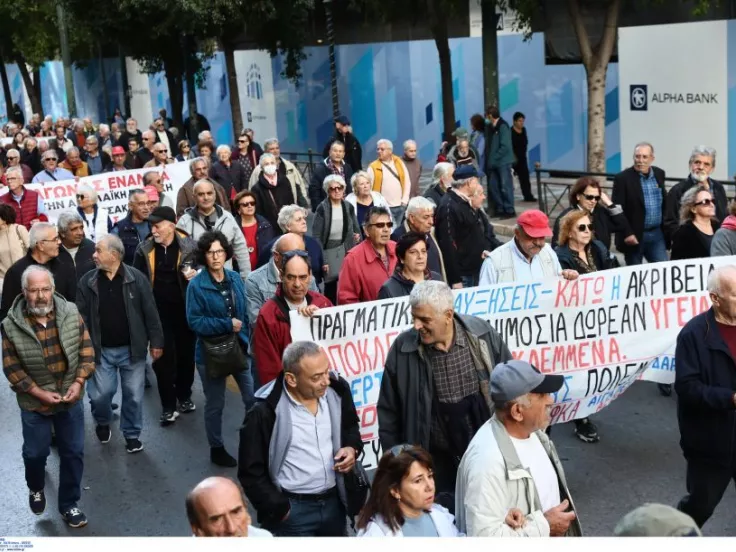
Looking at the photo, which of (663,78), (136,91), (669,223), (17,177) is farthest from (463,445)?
(136,91)

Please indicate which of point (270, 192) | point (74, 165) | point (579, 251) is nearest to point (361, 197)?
point (270, 192)

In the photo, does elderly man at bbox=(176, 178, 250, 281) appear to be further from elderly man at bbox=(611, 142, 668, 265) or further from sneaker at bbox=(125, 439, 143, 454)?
elderly man at bbox=(611, 142, 668, 265)

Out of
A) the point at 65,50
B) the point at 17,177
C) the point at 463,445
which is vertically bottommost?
the point at 463,445

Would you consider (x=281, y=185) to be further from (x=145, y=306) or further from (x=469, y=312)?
(x=469, y=312)

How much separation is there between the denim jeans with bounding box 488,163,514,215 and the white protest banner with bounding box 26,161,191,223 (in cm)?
455

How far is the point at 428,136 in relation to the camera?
26.6 metres

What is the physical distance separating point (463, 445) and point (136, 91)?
120ft

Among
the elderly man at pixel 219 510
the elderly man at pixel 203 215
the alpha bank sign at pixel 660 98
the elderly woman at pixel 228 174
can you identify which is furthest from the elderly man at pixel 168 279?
the alpha bank sign at pixel 660 98

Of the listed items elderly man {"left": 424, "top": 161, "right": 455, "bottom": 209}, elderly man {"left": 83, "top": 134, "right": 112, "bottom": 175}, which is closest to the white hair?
elderly man {"left": 424, "top": 161, "right": 455, "bottom": 209}

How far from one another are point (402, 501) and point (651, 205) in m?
6.76

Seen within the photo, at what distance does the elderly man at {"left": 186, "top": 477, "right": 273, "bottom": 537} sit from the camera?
4.28 m

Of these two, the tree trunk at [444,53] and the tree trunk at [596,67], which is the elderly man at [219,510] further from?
the tree trunk at [444,53]

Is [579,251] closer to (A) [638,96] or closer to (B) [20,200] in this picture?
(B) [20,200]

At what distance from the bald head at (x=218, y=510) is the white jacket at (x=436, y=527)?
625 millimetres
